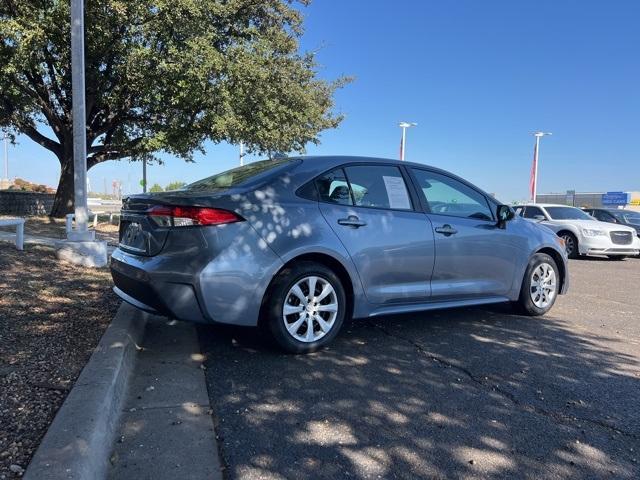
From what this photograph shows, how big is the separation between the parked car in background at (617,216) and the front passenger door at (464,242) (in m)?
14.2

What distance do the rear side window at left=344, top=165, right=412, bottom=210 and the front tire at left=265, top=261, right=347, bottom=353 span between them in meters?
0.79

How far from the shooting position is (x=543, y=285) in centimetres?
597

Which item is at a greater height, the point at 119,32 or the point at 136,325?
the point at 119,32

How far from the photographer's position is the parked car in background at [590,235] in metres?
13.4

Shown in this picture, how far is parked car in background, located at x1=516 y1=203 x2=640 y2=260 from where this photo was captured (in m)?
13.4

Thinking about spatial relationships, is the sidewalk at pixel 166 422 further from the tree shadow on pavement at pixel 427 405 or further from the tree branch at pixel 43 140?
the tree branch at pixel 43 140

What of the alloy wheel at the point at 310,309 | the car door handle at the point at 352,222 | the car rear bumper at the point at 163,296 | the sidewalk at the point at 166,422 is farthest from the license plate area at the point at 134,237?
the car door handle at the point at 352,222

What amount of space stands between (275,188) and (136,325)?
1752mm

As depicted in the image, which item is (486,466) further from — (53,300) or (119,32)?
(119,32)

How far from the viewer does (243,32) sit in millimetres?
16500

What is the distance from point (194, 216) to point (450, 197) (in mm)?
2656

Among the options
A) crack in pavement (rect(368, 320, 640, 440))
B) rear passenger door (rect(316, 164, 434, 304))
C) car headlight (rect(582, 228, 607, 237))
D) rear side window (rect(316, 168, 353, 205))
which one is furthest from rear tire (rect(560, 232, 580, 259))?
rear side window (rect(316, 168, 353, 205))

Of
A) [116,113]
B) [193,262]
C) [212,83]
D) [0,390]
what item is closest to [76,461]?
[0,390]

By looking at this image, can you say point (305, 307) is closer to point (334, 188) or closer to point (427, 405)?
point (334, 188)
